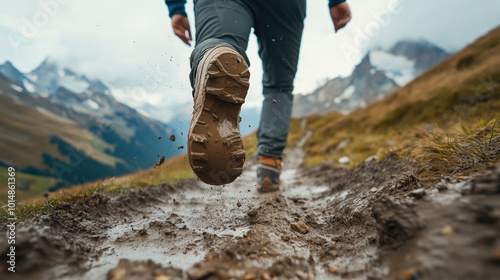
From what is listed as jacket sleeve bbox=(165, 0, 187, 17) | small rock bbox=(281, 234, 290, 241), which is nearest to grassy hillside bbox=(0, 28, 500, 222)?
small rock bbox=(281, 234, 290, 241)

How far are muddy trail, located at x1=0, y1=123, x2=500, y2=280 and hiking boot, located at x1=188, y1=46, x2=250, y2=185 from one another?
0.37 m

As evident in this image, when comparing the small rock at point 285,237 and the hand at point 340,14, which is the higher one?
the hand at point 340,14

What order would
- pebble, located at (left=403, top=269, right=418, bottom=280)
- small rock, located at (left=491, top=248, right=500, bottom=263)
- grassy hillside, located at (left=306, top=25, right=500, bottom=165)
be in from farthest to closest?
grassy hillside, located at (left=306, top=25, right=500, bottom=165), pebble, located at (left=403, top=269, right=418, bottom=280), small rock, located at (left=491, top=248, right=500, bottom=263)

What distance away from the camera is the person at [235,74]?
1391 mm

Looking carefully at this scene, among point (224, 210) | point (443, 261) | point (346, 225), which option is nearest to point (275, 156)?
point (224, 210)

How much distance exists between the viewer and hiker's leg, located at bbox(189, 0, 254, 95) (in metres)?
1.60

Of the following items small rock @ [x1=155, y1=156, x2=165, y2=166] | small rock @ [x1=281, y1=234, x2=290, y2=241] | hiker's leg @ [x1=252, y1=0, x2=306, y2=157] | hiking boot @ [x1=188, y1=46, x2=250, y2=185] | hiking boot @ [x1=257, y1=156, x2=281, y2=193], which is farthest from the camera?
hiking boot @ [x1=257, y1=156, x2=281, y2=193]

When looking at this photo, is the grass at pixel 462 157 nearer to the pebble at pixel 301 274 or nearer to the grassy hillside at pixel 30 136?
the pebble at pixel 301 274

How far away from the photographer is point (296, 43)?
2.20 meters

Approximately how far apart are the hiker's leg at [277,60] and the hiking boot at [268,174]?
73 millimetres

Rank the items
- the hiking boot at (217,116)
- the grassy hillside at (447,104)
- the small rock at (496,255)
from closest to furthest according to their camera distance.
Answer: the small rock at (496,255) < the hiking boot at (217,116) < the grassy hillside at (447,104)

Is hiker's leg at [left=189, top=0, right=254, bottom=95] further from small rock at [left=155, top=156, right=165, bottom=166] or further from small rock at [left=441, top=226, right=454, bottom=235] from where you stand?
small rock at [left=441, top=226, right=454, bottom=235]

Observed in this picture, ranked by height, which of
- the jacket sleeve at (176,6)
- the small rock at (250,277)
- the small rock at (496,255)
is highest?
the jacket sleeve at (176,6)

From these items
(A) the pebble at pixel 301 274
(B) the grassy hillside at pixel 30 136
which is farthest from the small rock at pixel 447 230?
(B) the grassy hillside at pixel 30 136
